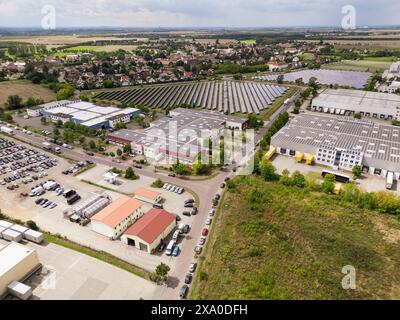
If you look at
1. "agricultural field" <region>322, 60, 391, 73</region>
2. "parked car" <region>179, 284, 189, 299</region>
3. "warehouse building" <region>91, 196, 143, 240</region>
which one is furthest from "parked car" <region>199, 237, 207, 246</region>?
"agricultural field" <region>322, 60, 391, 73</region>

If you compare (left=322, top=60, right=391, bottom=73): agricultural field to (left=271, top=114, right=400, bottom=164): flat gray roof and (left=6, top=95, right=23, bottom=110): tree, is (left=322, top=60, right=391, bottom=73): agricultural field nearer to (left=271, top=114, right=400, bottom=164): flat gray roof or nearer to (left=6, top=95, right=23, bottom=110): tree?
(left=271, top=114, right=400, bottom=164): flat gray roof

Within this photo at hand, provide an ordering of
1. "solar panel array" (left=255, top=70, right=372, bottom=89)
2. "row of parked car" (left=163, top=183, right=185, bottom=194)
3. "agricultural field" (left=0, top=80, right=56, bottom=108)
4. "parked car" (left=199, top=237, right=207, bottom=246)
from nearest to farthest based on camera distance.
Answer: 1. "parked car" (left=199, top=237, right=207, bottom=246)
2. "row of parked car" (left=163, top=183, right=185, bottom=194)
3. "agricultural field" (left=0, top=80, right=56, bottom=108)
4. "solar panel array" (left=255, top=70, right=372, bottom=89)


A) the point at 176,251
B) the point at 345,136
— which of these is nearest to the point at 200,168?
the point at 176,251

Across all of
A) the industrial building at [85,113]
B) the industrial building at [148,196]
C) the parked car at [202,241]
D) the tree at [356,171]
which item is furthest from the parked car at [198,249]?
the industrial building at [85,113]

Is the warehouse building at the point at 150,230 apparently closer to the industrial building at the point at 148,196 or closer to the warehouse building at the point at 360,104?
the industrial building at the point at 148,196

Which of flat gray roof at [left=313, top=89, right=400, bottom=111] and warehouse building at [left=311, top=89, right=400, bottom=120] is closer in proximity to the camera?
warehouse building at [left=311, top=89, right=400, bottom=120]
